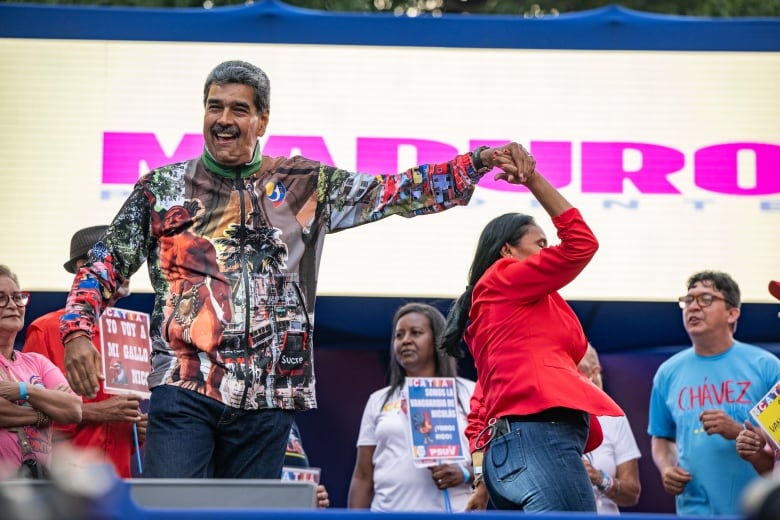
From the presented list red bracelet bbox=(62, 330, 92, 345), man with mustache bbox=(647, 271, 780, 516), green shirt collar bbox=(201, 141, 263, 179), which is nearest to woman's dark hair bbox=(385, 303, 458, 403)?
man with mustache bbox=(647, 271, 780, 516)

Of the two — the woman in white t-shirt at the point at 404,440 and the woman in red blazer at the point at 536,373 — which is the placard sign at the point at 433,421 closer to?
the woman in white t-shirt at the point at 404,440

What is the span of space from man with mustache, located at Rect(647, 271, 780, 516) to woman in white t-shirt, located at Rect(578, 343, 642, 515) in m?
0.20

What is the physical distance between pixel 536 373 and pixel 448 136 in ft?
8.47

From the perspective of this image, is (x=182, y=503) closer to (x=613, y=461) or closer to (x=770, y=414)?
(x=770, y=414)

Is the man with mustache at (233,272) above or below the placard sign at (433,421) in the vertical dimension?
above

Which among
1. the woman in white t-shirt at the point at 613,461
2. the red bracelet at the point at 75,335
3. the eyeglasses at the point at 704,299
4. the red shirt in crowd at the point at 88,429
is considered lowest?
the woman in white t-shirt at the point at 613,461

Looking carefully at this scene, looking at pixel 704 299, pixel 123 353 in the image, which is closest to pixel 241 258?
pixel 123 353

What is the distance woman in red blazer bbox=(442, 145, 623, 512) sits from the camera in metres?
3.46

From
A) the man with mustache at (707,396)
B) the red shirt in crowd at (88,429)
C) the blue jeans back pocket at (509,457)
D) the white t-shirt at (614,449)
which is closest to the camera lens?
the blue jeans back pocket at (509,457)

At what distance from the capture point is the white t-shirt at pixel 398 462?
216 inches

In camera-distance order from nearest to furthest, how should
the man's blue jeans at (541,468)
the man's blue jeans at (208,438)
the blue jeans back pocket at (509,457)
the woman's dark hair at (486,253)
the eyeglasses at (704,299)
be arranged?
1. the man's blue jeans at (208,438)
2. the man's blue jeans at (541,468)
3. the blue jeans back pocket at (509,457)
4. the woman's dark hair at (486,253)
5. the eyeglasses at (704,299)

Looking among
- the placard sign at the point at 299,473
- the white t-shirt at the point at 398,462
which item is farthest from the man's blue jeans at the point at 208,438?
the white t-shirt at the point at 398,462

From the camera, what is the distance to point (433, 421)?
5.17m

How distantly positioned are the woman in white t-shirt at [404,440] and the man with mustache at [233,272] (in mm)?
2180
